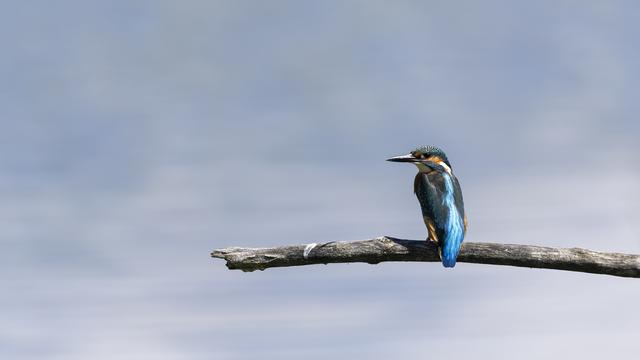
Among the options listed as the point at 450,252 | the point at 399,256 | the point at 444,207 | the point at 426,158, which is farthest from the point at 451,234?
the point at 426,158

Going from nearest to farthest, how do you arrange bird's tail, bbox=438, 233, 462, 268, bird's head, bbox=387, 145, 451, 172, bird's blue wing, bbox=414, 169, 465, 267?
bird's tail, bbox=438, 233, 462, 268 < bird's blue wing, bbox=414, 169, 465, 267 < bird's head, bbox=387, 145, 451, 172

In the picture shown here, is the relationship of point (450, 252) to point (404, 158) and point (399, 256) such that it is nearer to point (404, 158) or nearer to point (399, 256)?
point (399, 256)

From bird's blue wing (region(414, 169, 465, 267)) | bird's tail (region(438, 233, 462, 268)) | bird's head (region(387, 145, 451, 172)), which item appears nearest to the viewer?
bird's tail (region(438, 233, 462, 268))

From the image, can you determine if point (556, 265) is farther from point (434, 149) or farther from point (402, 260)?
point (434, 149)

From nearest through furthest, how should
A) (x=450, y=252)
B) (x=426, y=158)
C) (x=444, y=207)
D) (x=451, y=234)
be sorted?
(x=450, y=252) < (x=451, y=234) < (x=444, y=207) < (x=426, y=158)

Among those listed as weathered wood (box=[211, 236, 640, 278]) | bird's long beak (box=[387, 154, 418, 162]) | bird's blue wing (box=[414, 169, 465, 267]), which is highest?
bird's long beak (box=[387, 154, 418, 162])

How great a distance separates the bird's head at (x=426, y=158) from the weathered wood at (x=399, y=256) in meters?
1.71

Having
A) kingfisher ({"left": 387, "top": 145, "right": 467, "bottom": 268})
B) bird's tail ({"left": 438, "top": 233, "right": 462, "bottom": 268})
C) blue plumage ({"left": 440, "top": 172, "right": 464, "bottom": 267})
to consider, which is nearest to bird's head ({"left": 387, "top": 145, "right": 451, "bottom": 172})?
kingfisher ({"left": 387, "top": 145, "right": 467, "bottom": 268})

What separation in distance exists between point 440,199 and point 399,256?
43.2 inches

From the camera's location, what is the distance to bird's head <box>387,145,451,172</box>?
31.1 feet

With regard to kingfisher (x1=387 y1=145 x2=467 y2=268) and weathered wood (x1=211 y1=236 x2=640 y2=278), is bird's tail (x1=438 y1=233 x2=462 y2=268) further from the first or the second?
weathered wood (x1=211 y1=236 x2=640 y2=278)

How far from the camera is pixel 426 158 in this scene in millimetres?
9508

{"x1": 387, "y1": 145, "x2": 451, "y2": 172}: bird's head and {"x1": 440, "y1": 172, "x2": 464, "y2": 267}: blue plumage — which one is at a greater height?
{"x1": 387, "y1": 145, "x2": 451, "y2": 172}: bird's head

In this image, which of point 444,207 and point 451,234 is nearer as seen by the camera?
point 451,234
